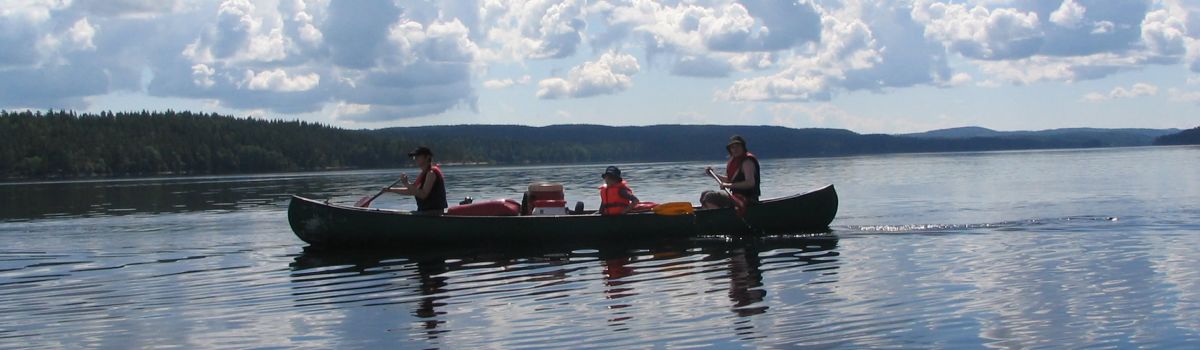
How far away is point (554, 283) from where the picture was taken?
15.1 m

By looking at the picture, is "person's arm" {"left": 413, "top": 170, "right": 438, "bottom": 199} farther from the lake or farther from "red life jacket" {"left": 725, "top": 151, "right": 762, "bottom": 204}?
"red life jacket" {"left": 725, "top": 151, "right": 762, "bottom": 204}

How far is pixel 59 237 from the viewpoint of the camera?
2622cm

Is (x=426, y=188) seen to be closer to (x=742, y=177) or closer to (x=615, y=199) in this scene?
(x=615, y=199)

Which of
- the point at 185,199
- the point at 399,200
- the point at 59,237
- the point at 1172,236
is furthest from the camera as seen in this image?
the point at 185,199

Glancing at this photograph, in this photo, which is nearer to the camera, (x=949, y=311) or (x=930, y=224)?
(x=949, y=311)

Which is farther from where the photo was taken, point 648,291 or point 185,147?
point 185,147

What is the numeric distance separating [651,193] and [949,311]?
105 feet

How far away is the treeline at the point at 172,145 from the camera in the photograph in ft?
410

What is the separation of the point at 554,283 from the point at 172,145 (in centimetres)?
13444

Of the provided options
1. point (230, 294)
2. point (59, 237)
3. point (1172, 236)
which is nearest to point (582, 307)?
point (230, 294)

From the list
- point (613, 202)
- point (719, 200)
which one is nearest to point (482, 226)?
point (613, 202)

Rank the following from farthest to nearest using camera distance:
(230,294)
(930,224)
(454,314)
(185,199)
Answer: (185,199) < (930,224) < (230,294) < (454,314)

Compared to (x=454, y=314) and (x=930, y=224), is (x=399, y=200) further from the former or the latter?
(x=454, y=314)

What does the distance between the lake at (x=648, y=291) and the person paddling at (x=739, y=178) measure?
0.88m
